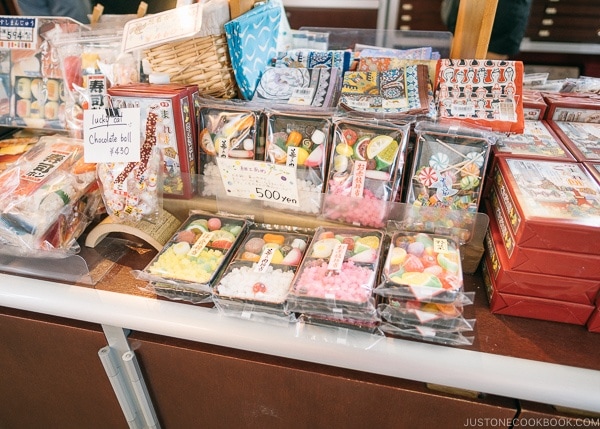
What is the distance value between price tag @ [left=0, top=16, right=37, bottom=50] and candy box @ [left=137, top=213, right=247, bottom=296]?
0.91 meters

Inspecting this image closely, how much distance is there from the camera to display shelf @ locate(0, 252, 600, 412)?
0.90m

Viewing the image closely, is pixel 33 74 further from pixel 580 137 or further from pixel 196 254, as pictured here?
pixel 580 137

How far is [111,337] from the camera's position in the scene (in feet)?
3.81

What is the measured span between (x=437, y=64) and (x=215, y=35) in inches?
25.8

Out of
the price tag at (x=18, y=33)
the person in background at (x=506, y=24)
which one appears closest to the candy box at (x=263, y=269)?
the price tag at (x=18, y=33)

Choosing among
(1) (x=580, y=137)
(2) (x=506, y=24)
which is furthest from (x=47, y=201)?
(2) (x=506, y=24)

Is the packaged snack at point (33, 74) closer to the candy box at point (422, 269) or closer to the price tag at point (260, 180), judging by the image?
the price tag at point (260, 180)

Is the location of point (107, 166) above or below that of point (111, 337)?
above

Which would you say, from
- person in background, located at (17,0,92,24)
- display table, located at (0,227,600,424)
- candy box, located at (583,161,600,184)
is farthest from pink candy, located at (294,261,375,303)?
person in background, located at (17,0,92,24)

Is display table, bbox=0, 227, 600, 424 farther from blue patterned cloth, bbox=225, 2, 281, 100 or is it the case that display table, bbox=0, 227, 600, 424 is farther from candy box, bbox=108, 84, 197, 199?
blue patterned cloth, bbox=225, 2, 281, 100

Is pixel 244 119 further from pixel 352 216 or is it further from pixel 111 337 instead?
pixel 111 337

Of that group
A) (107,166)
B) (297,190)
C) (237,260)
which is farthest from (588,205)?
(107,166)

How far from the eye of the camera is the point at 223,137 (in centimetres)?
125

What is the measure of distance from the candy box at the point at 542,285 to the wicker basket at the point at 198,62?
0.92 meters
